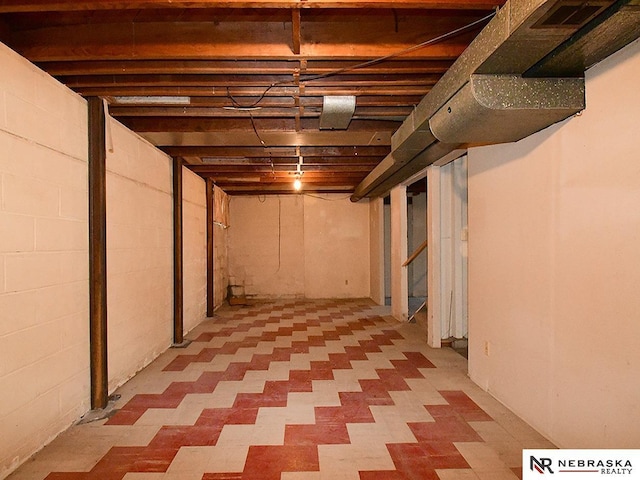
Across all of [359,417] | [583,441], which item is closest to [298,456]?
[359,417]

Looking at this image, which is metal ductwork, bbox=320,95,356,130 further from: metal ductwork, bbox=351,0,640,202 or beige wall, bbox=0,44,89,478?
beige wall, bbox=0,44,89,478

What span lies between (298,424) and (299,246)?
19.2 ft

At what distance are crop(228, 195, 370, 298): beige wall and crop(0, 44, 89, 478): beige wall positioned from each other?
5.53m

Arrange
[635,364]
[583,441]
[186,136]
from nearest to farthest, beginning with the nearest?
[635,364] < [583,441] < [186,136]

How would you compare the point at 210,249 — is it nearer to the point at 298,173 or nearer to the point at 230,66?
the point at 298,173

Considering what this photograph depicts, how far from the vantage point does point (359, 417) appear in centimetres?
267

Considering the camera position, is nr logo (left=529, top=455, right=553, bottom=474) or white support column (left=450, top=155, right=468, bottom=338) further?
white support column (left=450, top=155, right=468, bottom=338)

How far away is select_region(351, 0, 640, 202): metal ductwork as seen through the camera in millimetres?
1522

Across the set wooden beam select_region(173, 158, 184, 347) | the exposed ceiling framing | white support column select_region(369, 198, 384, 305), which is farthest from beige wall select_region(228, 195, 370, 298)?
the exposed ceiling framing

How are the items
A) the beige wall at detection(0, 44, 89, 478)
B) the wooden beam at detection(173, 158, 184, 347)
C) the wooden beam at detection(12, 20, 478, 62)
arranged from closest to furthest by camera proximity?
the beige wall at detection(0, 44, 89, 478), the wooden beam at detection(12, 20, 478, 62), the wooden beam at detection(173, 158, 184, 347)

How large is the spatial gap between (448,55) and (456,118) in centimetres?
37

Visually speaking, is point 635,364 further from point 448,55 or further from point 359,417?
point 448,55

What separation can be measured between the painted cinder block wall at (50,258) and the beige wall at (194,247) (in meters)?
1.56

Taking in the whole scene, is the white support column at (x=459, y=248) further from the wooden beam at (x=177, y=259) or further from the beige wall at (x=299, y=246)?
the beige wall at (x=299, y=246)
